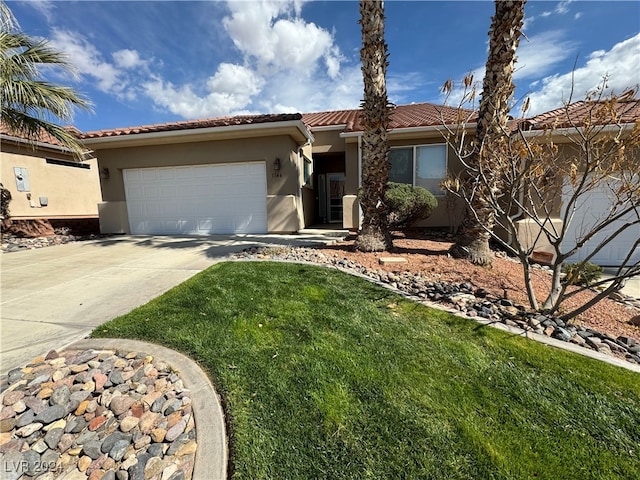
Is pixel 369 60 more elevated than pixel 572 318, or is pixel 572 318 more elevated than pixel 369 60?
pixel 369 60

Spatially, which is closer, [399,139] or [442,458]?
[442,458]

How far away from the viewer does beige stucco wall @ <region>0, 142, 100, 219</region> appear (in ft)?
37.8

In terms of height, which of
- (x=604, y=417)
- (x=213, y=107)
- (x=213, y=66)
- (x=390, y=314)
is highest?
(x=213, y=107)

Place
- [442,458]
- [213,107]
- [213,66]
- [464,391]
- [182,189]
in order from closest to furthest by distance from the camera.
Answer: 1. [442,458]
2. [464,391]
3. [182,189]
4. [213,66]
5. [213,107]

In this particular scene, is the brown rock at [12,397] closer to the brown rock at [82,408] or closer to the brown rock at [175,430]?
the brown rock at [82,408]

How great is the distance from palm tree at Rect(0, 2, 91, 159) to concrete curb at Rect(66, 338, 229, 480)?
7.87 m

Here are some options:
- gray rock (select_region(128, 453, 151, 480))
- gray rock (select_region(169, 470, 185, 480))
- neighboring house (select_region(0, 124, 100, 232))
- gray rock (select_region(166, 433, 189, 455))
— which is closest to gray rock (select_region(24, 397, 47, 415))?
gray rock (select_region(128, 453, 151, 480))

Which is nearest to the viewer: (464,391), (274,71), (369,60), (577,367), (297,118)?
(464,391)

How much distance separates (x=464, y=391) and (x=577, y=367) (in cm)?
133

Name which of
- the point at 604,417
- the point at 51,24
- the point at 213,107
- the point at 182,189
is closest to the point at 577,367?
the point at 604,417

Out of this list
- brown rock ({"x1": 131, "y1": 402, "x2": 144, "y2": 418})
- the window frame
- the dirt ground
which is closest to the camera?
brown rock ({"x1": 131, "y1": 402, "x2": 144, "y2": 418})

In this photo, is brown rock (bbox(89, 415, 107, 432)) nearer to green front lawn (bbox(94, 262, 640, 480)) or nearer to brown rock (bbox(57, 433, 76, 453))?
brown rock (bbox(57, 433, 76, 453))

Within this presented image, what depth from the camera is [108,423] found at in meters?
2.23

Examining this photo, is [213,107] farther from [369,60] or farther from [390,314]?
[390,314]
